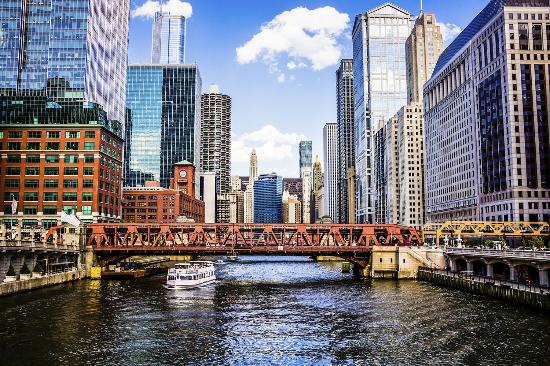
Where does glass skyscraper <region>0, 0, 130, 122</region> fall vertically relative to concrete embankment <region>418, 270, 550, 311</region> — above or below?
above

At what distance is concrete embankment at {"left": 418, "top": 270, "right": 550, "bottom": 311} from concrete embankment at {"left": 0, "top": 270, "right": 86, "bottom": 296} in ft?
245

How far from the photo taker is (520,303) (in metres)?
71.9

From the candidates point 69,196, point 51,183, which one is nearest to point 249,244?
point 69,196

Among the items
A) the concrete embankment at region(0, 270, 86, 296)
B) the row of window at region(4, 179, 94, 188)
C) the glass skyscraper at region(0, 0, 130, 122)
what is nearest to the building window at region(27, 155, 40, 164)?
the row of window at region(4, 179, 94, 188)

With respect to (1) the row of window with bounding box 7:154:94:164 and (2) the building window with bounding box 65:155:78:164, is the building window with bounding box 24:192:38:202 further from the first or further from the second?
(2) the building window with bounding box 65:155:78:164

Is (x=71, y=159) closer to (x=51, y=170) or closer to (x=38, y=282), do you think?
(x=51, y=170)

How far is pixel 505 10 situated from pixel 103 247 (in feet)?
475

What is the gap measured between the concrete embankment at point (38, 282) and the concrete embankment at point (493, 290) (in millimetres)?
74549

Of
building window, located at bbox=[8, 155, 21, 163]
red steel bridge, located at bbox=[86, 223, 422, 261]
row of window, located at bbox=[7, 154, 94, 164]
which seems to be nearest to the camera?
red steel bridge, located at bbox=[86, 223, 422, 261]

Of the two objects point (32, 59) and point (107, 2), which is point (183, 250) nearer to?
point (32, 59)

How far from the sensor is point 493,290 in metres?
80.9

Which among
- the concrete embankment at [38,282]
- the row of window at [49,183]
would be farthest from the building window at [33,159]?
the concrete embankment at [38,282]

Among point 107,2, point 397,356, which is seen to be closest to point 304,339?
point 397,356

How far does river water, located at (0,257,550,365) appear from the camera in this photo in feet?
152
